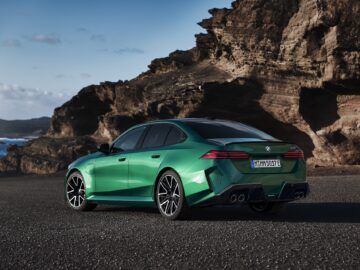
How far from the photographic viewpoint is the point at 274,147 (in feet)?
25.4

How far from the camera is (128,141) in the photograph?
9.34 meters

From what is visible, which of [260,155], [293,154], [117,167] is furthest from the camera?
[117,167]

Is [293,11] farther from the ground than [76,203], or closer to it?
farther from the ground

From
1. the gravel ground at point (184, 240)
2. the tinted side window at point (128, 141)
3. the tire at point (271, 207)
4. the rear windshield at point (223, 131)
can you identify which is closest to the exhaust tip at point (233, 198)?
the gravel ground at point (184, 240)

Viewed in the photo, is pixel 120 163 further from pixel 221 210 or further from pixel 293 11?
pixel 293 11

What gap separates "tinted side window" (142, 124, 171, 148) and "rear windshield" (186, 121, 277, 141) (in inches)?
17.4

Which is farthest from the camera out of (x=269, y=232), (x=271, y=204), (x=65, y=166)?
(x=65, y=166)

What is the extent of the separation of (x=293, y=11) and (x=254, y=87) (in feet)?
11.7

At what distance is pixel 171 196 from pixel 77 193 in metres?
2.81

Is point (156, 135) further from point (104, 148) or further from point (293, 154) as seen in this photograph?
point (293, 154)

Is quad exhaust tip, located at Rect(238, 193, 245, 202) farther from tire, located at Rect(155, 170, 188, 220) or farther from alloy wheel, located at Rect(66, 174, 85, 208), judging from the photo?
alloy wheel, located at Rect(66, 174, 85, 208)

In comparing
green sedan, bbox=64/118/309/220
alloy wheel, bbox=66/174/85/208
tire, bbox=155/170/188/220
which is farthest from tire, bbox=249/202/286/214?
alloy wheel, bbox=66/174/85/208

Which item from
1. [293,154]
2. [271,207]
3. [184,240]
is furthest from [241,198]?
[184,240]

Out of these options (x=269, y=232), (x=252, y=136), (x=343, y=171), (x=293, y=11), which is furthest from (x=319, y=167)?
(x=269, y=232)
